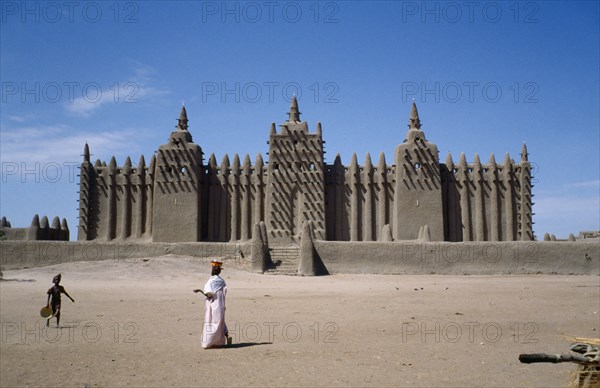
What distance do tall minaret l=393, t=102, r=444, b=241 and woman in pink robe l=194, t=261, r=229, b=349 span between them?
2486cm

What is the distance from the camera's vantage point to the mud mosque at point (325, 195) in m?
34.1

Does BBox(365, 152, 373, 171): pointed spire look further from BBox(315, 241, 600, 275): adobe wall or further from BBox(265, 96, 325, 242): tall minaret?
BBox(315, 241, 600, 275): adobe wall

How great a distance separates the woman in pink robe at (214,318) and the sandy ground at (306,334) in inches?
9.5

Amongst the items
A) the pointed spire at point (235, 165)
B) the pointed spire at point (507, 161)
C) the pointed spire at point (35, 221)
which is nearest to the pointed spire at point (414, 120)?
the pointed spire at point (507, 161)

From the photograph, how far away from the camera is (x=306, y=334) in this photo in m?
10.7

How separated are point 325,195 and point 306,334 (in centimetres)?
2496

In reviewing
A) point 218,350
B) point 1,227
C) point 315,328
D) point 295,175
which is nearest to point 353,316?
point 315,328

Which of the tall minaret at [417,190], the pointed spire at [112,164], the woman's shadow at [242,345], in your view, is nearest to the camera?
the woman's shadow at [242,345]

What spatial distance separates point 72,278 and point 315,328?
14812 mm

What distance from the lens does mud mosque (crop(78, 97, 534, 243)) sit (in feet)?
112

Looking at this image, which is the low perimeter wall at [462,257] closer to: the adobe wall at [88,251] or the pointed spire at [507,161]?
the adobe wall at [88,251]

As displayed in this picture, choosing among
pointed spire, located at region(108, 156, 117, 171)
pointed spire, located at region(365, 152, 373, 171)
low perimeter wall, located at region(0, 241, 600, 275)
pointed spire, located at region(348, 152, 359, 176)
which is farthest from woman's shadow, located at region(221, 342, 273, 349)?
pointed spire, located at region(108, 156, 117, 171)

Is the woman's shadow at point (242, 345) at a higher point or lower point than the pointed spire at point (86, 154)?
lower

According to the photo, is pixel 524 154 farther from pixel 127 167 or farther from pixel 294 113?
pixel 127 167
